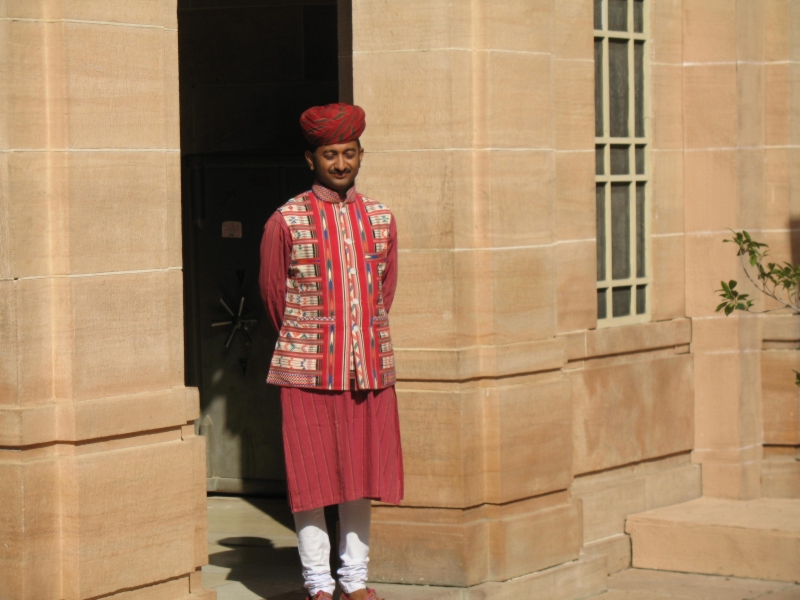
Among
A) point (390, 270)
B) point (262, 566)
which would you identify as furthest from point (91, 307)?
point (262, 566)

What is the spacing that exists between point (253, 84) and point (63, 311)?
3.92 metres

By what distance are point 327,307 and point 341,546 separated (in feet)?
3.48

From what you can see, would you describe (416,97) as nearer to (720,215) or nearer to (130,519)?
(130,519)

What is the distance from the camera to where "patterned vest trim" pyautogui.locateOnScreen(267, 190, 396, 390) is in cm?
631

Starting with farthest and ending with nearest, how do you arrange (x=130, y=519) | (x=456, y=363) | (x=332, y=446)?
1. (x=456, y=363)
2. (x=332, y=446)
3. (x=130, y=519)

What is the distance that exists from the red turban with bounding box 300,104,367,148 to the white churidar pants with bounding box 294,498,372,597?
5.00 ft

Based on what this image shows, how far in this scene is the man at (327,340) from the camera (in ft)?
20.7

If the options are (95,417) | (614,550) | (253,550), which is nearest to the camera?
(95,417)

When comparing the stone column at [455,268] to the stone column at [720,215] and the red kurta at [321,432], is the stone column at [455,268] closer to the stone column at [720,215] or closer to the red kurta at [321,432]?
the red kurta at [321,432]

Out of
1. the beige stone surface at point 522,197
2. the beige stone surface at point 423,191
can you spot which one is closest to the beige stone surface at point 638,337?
the beige stone surface at point 522,197

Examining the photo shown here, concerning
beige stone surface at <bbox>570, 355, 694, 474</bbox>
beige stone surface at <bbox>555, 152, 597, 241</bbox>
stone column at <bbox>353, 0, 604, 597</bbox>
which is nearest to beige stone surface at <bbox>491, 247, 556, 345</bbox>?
stone column at <bbox>353, 0, 604, 597</bbox>

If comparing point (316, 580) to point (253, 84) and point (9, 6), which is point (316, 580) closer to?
point (9, 6)

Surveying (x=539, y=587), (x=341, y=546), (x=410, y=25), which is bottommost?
(x=539, y=587)

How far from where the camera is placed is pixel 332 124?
6273mm
